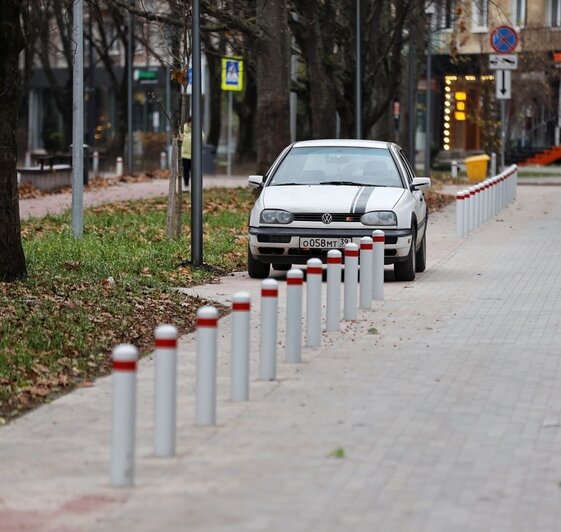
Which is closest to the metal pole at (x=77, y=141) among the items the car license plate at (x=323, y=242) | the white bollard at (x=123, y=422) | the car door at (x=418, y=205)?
the car door at (x=418, y=205)

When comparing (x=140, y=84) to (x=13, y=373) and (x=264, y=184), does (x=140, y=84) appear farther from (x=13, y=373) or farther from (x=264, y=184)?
(x=13, y=373)

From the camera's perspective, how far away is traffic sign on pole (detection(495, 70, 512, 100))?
34.7 m

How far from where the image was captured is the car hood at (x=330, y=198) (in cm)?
1842

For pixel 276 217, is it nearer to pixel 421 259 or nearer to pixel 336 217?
pixel 336 217

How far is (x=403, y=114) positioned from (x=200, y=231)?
31.5 m

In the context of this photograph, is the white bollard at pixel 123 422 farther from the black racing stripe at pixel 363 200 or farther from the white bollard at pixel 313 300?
the black racing stripe at pixel 363 200

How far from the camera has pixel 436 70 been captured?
76000mm

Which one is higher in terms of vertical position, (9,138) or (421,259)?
(9,138)

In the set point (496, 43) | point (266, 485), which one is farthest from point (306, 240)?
point (496, 43)

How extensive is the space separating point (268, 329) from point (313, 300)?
6.18ft

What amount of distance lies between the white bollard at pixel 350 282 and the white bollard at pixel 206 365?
5471mm

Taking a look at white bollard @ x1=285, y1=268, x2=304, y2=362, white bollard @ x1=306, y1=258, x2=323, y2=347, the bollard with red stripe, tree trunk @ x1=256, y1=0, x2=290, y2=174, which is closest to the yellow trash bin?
tree trunk @ x1=256, y1=0, x2=290, y2=174

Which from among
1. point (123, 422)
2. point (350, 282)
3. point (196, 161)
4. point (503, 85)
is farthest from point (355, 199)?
point (503, 85)

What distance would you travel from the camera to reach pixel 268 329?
35.5 ft
